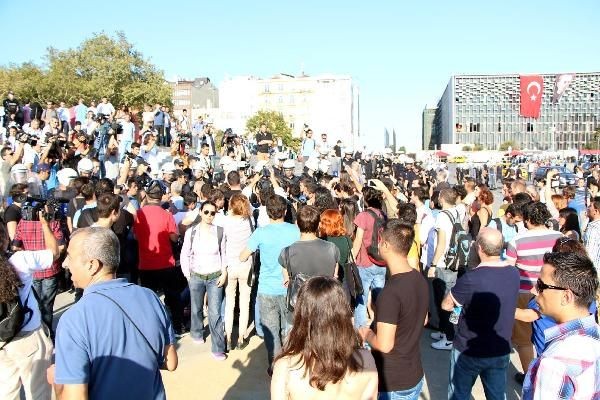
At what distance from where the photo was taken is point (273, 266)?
212 inches

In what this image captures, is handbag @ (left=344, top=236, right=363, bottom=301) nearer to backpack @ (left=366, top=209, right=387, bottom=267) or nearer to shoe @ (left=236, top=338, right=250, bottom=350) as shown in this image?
backpack @ (left=366, top=209, right=387, bottom=267)

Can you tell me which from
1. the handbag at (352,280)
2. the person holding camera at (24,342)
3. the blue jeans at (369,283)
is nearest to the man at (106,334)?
the person holding camera at (24,342)

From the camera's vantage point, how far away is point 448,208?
6625 mm

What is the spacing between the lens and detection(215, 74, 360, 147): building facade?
10631 cm

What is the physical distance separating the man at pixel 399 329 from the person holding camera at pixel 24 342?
2172mm

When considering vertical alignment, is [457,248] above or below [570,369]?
below

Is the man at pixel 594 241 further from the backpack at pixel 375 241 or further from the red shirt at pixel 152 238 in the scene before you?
the red shirt at pixel 152 238

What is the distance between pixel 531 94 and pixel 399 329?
139657mm

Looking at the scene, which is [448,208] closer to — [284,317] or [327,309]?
[284,317]

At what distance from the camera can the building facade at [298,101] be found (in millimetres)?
106312

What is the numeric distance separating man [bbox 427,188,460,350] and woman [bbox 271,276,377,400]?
13.6 ft

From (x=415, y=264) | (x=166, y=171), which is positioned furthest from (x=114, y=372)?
(x=166, y=171)

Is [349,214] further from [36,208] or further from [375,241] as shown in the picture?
[36,208]

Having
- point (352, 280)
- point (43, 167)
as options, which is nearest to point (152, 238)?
point (352, 280)
